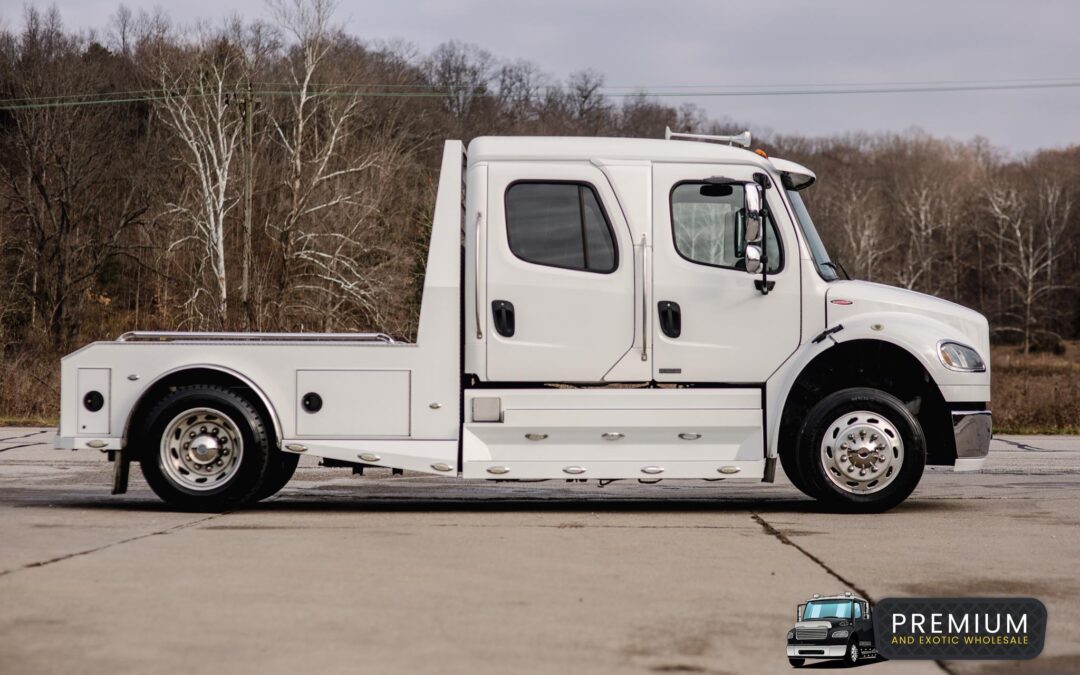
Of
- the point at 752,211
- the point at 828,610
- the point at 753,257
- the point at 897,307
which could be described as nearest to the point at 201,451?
the point at 753,257

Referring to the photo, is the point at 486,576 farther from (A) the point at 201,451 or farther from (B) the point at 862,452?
(B) the point at 862,452

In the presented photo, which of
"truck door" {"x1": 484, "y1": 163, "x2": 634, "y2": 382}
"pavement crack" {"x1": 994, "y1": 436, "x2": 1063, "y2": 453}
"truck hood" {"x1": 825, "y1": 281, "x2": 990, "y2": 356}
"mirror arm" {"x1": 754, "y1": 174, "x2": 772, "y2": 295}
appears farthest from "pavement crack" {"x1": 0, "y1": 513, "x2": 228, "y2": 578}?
"pavement crack" {"x1": 994, "y1": 436, "x2": 1063, "y2": 453}

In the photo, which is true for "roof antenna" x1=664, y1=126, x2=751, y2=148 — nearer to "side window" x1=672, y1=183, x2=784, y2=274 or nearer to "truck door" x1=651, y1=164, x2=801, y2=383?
"side window" x1=672, y1=183, x2=784, y2=274

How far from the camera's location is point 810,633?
5324 millimetres

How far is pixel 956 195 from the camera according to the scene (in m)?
103

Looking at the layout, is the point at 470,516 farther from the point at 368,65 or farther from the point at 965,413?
the point at 368,65

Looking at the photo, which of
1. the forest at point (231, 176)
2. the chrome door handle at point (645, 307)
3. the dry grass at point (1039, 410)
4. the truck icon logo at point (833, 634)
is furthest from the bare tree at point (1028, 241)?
the truck icon logo at point (833, 634)

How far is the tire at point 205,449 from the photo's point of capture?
32.3 feet

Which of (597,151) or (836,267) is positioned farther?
(836,267)

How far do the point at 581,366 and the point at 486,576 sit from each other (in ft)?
10.7

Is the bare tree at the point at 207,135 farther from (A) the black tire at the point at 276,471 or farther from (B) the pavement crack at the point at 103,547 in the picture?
(B) the pavement crack at the point at 103,547

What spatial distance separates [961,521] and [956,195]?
98.9m

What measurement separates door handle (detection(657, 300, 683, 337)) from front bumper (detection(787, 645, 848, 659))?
490 cm

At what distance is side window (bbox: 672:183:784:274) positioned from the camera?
10.0 metres
